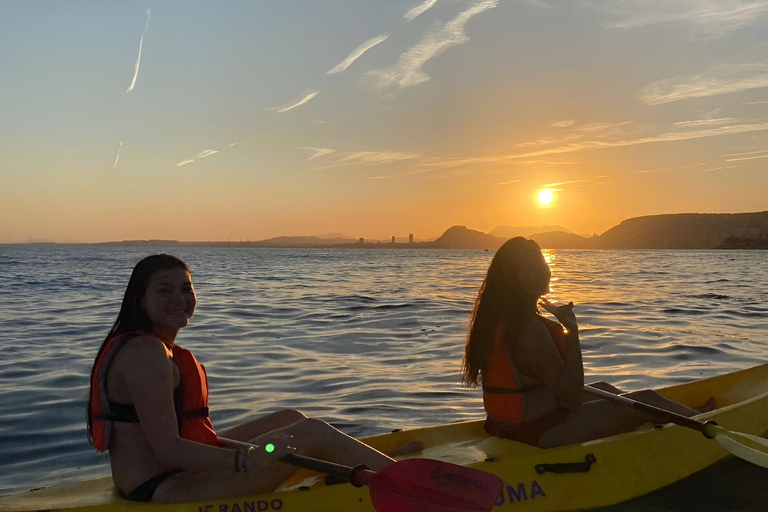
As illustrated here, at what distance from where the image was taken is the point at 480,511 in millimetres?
3354

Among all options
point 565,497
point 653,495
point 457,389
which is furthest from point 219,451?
point 457,389

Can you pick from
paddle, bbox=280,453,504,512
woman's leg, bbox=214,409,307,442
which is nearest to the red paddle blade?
paddle, bbox=280,453,504,512

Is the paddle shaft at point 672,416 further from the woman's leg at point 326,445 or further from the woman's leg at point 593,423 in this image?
the woman's leg at point 326,445

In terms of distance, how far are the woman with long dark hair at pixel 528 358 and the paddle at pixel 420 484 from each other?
0.82m

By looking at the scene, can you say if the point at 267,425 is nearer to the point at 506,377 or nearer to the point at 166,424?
the point at 166,424

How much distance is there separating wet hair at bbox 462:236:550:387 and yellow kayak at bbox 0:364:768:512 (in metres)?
0.65

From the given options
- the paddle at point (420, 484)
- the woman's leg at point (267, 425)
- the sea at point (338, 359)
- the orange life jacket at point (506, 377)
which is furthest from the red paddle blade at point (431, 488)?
the sea at point (338, 359)

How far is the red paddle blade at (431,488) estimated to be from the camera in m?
3.33

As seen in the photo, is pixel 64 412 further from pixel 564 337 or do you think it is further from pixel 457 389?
pixel 564 337

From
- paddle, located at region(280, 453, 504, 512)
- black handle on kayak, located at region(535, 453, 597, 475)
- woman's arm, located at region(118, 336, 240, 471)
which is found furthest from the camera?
black handle on kayak, located at region(535, 453, 597, 475)

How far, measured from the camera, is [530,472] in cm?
389

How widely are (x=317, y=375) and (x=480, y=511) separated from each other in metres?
5.62

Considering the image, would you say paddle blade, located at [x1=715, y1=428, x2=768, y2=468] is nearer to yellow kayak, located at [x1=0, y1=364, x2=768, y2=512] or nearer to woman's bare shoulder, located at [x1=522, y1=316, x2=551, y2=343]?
yellow kayak, located at [x1=0, y1=364, x2=768, y2=512]

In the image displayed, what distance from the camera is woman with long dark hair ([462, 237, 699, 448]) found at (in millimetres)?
4027
